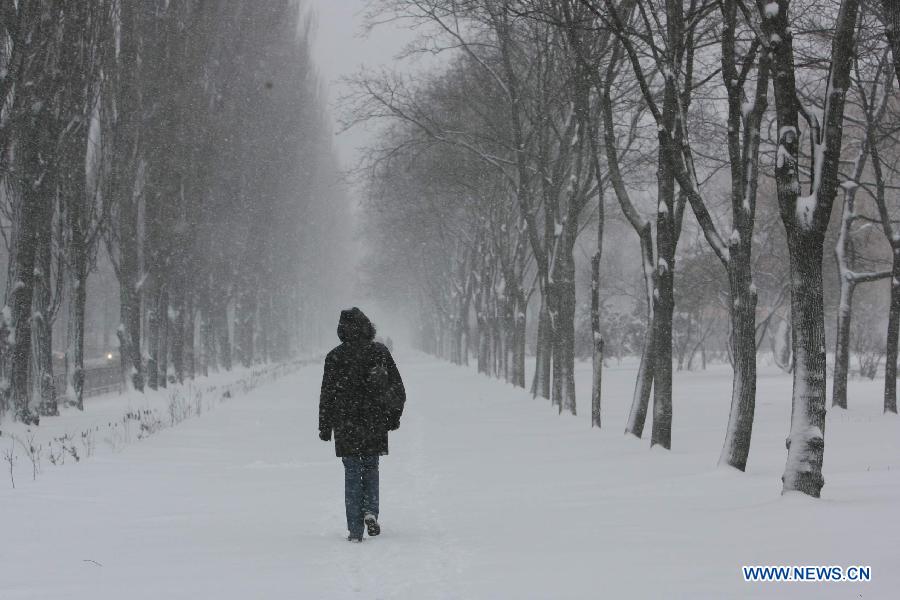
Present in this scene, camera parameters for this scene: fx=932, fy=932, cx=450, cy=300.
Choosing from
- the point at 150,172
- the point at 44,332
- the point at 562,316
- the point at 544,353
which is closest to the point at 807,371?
the point at 562,316

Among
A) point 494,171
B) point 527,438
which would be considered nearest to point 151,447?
point 527,438

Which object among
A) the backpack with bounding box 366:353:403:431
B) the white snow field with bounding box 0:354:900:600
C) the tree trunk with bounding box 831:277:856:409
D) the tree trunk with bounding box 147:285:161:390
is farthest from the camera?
the tree trunk with bounding box 147:285:161:390

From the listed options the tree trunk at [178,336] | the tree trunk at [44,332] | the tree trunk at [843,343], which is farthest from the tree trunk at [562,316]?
the tree trunk at [178,336]

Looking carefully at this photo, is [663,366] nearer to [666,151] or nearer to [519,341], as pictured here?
[666,151]

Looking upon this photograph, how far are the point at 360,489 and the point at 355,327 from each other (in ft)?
4.12

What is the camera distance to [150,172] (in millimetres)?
26734

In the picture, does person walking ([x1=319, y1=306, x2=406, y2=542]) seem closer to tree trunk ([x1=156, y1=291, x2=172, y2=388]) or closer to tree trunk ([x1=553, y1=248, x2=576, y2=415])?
tree trunk ([x1=553, y1=248, x2=576, y2=415])

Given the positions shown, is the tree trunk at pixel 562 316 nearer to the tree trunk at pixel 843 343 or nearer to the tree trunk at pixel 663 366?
the tree trunk at pixel 843 343

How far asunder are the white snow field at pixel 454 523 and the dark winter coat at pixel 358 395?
76 cm

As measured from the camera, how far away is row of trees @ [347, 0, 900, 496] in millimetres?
7520

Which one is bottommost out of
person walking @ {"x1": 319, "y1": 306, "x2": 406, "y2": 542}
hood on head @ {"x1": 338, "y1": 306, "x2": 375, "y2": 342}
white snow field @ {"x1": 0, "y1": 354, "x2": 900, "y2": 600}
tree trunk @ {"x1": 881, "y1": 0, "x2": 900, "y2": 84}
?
white snow field @ {"x1": 0, "y1": 354, "x2": 900, "y2": 600}

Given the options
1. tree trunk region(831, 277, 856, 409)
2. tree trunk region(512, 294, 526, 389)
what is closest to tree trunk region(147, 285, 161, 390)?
tree trunk region(512, 294, 526, 389)

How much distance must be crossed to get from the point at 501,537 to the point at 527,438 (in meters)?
7.57

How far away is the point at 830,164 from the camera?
23.8ft
